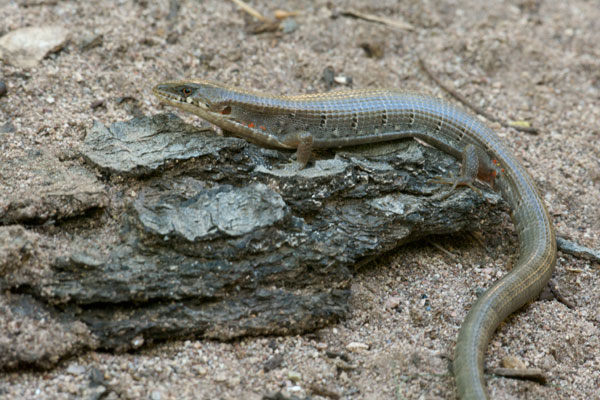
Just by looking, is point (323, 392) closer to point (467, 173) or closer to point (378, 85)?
point (467, 173)

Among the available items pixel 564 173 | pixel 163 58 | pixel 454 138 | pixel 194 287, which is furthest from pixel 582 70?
pixel 194 287

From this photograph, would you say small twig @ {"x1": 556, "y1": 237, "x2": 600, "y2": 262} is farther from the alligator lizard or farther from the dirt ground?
the alligator lizard

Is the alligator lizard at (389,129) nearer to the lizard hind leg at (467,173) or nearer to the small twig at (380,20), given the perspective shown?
the lizard hind leg at (467,173)

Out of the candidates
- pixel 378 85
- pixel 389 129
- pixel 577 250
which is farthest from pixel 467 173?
pixel 378 85

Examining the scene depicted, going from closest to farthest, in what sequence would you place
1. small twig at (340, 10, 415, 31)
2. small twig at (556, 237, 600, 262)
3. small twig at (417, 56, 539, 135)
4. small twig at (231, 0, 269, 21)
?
1. small twig at (556, 237, 600, 262)
2. small twig at (417, 56, 539, 135)
3. small twig at (231, 0, 269, 21)
4. small twig at (340, 10, 415, 31)

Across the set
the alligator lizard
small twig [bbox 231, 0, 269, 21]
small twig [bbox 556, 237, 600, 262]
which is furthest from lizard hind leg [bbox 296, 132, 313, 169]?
small twig [bbox 231, 0, 269, 21]

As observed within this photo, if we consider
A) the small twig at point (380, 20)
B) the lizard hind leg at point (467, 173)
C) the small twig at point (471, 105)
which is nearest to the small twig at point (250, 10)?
the small twig at point (380, 20)
